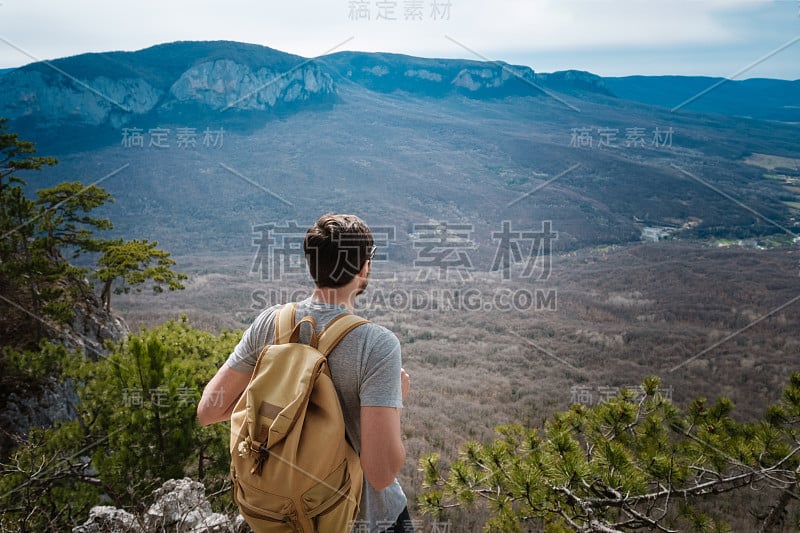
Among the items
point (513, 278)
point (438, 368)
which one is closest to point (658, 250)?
point (513, 278)

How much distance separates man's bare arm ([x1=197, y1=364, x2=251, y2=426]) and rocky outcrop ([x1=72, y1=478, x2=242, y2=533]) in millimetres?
1498

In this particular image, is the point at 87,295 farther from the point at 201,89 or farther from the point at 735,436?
the point at 201,89

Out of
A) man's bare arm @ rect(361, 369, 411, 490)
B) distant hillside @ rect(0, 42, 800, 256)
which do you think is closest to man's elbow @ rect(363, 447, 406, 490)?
man's bare arm @ rect(361, 369, 411, 490)

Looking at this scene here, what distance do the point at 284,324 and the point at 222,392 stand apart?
0.33m

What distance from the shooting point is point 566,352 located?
16375 millimetres

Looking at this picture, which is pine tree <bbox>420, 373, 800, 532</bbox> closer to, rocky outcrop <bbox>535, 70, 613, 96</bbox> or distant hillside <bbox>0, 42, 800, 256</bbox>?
distant hillside <bbox>0, 42, 800, 256</bbox>

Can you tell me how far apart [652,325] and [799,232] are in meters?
27.9

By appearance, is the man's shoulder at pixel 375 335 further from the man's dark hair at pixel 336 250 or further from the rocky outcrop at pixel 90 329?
the rocky outcrop at pixel 90 329

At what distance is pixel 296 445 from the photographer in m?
1.09

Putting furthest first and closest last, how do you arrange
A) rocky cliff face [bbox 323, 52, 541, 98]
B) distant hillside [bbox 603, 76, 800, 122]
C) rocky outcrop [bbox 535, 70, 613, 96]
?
rocky outcrop [bbox 535, 70, 613, 96] < distant hillside [bbox 603, 76, 800, 122] < rocky cliff face [bbox 323, 52, 541, 98]

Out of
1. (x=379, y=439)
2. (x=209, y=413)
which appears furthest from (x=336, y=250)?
(x=209, y=413)

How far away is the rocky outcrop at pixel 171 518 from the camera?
259 cm

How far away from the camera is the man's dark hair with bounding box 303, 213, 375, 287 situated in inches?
47.3

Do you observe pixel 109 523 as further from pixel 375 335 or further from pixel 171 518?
pixel 375 335
